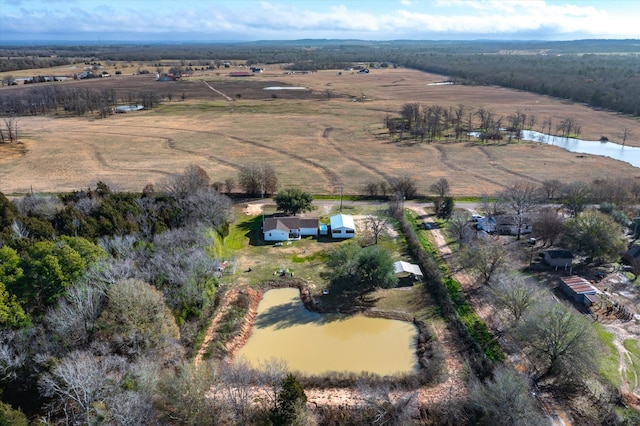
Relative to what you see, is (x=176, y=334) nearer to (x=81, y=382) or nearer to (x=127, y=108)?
(x=81, y=382)

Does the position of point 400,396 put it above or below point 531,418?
below

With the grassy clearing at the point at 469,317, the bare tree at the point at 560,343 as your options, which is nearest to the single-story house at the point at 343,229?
the grassy clearing at the point at 469,317

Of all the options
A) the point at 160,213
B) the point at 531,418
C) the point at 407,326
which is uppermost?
the point at 160,213

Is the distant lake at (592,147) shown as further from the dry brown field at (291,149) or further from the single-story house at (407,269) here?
the single-story house at (407,269)

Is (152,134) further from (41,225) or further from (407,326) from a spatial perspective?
(407,326)

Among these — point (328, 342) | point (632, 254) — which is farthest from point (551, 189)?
point (328, 342)

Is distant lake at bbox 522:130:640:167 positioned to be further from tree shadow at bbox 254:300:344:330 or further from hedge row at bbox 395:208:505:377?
tree shadow at bbox 254:300:344:330

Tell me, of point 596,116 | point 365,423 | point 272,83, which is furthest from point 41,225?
point 272,83
